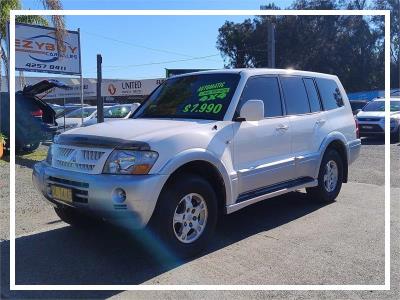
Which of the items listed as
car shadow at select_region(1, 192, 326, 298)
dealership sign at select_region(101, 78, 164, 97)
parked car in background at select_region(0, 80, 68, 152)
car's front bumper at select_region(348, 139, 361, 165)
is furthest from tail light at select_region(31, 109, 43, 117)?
dealership sign at select_region(101, 78, 164, 97)

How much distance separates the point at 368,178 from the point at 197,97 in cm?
523

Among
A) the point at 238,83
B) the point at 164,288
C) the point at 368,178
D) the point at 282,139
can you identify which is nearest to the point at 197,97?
the point at 238,83

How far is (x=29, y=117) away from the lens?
38.7 ft

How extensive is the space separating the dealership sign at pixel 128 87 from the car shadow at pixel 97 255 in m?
29.4

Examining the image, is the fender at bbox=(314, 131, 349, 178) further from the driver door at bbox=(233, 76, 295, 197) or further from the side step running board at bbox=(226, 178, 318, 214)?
the driver door at bbox=(233, 76, 295, 197)

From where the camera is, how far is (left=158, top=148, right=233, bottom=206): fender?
425 cm

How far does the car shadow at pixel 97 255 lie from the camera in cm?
413

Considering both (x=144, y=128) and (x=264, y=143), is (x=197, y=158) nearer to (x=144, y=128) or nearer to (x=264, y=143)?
(x=144, y=128)

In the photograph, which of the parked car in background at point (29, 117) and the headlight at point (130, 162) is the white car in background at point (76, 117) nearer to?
the parked car in background at point (29, 117)

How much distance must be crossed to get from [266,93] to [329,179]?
6.68 feet

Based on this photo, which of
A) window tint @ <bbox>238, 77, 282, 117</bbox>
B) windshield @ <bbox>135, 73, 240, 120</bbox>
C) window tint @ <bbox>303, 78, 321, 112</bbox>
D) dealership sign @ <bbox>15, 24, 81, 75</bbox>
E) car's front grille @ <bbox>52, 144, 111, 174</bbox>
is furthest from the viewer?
dealership sign @ <bbox>15, 24, 81, 75</bbox>

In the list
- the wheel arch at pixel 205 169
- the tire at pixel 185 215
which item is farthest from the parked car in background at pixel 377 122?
the tire at pixel 185 215

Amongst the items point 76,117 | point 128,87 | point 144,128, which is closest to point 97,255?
point 144,128

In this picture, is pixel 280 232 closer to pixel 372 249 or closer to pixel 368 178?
pixel 372 249
